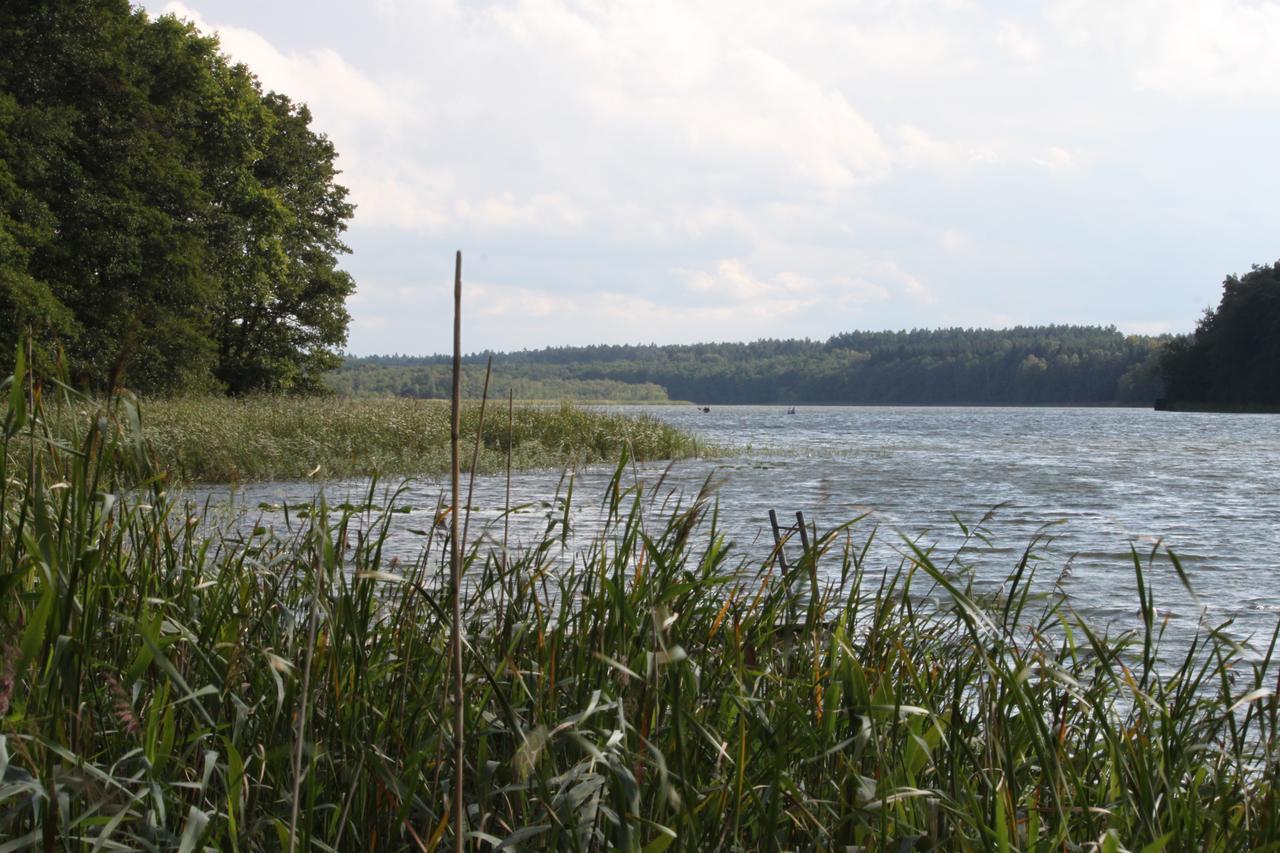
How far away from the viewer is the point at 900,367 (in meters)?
162

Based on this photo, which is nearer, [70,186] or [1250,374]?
[70,186]

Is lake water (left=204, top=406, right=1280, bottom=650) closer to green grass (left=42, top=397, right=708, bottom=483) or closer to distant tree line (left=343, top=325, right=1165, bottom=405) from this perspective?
green grass (left=42, top=397, right=708, bottom=483)

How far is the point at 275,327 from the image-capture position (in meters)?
35.5

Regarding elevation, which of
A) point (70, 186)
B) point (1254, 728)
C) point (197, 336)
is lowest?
point (1254, 728)

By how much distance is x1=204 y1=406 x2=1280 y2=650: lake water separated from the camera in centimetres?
847

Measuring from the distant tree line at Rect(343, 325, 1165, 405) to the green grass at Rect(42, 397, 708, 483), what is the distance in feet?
276

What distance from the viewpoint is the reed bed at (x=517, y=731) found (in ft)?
6.19

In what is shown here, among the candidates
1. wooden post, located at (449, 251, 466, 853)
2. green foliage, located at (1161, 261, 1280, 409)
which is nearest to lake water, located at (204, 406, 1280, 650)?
wooden post, located at (449, 251, 466, 853)

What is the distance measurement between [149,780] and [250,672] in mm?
802

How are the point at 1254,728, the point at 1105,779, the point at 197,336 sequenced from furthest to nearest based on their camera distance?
the point at 197,336 → the point at 1254,728 → the point at 1105,779

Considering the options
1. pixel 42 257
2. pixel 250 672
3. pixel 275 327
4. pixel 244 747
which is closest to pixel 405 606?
pixel 250 672

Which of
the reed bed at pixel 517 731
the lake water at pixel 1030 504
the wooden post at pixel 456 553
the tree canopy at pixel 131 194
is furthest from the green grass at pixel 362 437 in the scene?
the wooden post at pixel 456 553

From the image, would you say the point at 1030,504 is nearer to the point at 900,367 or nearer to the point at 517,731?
the point at 517,731

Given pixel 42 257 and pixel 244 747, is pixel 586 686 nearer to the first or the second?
pixel 244 747
